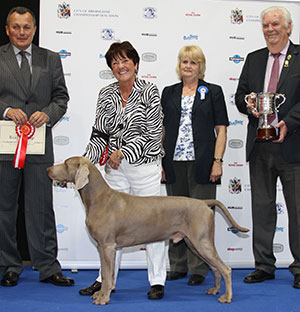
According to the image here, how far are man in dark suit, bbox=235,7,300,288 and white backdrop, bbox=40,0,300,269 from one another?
716mm

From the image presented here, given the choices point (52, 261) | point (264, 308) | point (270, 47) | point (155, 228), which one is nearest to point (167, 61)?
point (270, 47)

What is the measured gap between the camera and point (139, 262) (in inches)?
209

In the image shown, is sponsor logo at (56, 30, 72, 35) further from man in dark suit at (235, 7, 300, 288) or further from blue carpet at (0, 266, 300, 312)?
blue carpet at (0, 266, 300, 312)

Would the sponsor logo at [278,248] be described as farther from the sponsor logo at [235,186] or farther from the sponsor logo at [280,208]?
the sponsor logo at [235,186]

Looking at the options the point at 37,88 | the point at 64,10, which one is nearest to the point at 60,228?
the point at 37,88

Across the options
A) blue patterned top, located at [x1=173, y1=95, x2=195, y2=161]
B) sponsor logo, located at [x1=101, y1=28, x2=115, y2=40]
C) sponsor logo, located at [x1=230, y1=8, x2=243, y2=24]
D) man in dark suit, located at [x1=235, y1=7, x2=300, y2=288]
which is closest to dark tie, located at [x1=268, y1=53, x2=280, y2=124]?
man in dark suit, located at [x1=235, y1=7, x2=300, y2=288]

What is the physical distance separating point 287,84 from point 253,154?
30.5 inches

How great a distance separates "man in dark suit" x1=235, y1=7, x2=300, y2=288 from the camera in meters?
4.39

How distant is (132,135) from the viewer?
4020 millimetres

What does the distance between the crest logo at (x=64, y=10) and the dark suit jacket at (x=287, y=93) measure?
2157 millimetres

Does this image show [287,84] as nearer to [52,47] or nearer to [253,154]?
[253,154]

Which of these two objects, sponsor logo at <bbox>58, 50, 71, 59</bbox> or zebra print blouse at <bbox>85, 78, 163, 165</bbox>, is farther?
sponsor logo at <bbox>58, 50, 71, 59</bbox>

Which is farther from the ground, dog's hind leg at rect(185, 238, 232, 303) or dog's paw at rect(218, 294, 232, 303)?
dog's hind leg at rect(185, 238, 232, 303)

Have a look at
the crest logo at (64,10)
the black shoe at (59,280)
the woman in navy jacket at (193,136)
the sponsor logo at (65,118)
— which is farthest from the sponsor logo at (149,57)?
the black shoe at (59,280)
